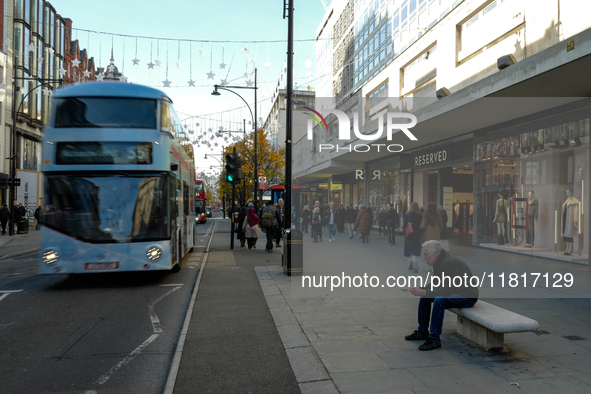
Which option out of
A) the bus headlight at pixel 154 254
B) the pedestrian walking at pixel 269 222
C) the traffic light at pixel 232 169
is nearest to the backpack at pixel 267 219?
the pedestrian walking at pixel 269 222

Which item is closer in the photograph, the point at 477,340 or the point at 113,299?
the point at 477,340

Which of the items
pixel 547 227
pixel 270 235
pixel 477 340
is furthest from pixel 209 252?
pixel 477 340

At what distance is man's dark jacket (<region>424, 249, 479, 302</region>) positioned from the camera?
4.66 meters

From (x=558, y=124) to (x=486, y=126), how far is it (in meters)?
3.06

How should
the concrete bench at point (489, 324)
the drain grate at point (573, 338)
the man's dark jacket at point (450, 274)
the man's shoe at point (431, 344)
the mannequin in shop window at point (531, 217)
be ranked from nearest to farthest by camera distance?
the concrete bench at point (489, 324), the man's shoe at point (431, 344), the man's dark jacket at point (450, 274), the drain grate at point (573, 338), the mannequin in shop window at point (531, 217)

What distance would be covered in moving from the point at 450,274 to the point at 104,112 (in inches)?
263

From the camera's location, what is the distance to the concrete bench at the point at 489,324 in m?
4.21

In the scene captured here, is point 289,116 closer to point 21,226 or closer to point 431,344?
point 431,344

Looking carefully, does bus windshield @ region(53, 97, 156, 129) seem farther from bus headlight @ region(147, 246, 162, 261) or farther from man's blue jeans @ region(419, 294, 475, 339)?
man's blue jeans @ region(419, 294, 475, 339)

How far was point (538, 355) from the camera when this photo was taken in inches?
170

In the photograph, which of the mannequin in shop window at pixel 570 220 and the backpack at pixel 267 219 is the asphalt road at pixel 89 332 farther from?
the mannequin in shop window at pixel 570 220

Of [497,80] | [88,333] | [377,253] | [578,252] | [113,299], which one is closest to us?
[88,333]

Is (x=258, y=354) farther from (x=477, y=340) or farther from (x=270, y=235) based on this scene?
(x=270, y=235)

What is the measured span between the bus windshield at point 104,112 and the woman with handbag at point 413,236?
6.39 meters
